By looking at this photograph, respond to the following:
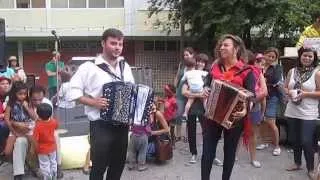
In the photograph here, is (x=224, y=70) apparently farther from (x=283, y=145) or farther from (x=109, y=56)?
(x=283, y=145)

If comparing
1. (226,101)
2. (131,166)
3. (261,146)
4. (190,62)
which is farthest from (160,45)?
(226,101)

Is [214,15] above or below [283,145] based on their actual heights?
above

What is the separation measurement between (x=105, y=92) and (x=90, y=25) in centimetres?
2200

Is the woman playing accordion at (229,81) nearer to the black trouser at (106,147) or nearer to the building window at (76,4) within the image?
the black trouser at (106,147)

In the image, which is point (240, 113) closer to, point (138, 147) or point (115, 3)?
point (138, 147)

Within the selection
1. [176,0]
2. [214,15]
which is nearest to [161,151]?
[214,15]

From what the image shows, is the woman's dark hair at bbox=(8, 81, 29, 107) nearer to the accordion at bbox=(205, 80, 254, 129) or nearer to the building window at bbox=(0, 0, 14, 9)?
the accordion at bbox=(205, 80, 254, 129)

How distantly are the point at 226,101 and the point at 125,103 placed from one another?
1085mm

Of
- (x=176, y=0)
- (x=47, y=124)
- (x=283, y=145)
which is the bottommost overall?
(x=283, y=145)

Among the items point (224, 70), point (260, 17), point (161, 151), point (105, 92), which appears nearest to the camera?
point (105, 92)

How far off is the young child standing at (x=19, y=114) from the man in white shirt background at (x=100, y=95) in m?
2.05

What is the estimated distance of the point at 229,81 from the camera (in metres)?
5.24

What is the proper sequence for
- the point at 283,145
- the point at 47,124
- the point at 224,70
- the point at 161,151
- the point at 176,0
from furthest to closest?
the point at 176,0, the point at 283,145, the point at 161,151, the point at 47,124, the point at 224,70

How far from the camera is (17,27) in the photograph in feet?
85.5
